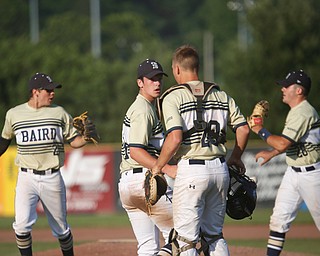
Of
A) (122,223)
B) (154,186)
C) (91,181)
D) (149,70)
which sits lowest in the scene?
(122,223)

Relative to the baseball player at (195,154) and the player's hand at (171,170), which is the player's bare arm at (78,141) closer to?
the player's hand at (171,170)

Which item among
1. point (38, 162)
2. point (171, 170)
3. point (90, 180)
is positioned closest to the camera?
point (171, 170)

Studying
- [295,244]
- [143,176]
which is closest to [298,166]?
[143,176]

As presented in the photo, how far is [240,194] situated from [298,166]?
204 cm

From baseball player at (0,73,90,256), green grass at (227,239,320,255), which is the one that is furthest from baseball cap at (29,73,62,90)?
green grass at (227,239,320,255)

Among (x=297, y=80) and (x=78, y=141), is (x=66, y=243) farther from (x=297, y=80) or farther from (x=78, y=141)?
(x=297, y=80)

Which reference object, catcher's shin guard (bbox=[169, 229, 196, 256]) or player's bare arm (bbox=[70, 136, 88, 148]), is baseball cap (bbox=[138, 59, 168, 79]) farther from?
player's bare arm (bbox=[70, 136, 88, 148])

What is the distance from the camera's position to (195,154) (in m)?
8.08

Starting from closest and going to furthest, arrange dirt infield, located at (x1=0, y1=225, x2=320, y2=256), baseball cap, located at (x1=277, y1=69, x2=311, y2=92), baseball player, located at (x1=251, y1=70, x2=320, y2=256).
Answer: baseball player, located at (x1=251, y1=70, x2=320, y2=256), baseball cap, located at (x1=277, y1=69, x2=311, y2=92), dirt infield, located at (x1=0, y1=225, x2=320, y2=256)

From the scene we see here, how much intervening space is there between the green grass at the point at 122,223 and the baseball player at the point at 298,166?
2.56m

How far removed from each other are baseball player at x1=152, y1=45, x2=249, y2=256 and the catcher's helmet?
0.35 m

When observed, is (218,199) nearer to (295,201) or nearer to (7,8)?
(295,201)

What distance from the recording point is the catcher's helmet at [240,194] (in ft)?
28.1

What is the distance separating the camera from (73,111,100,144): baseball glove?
10.4m
